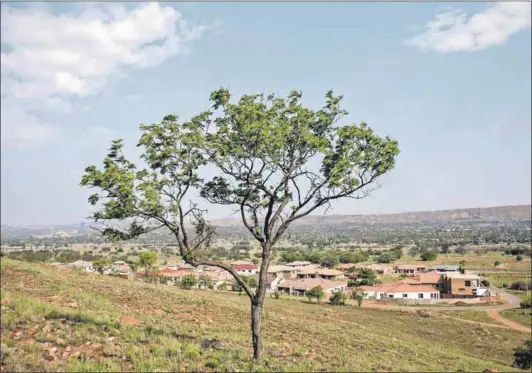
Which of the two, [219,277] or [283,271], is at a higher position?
[219,277]

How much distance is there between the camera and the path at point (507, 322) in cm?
4897

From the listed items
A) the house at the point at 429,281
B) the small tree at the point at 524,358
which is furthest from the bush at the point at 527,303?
the small tree at the point at 524,358

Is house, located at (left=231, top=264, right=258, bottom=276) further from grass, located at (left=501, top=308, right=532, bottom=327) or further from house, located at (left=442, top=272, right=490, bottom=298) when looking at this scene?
grass, located at (left=501, top=308, right=532, bottom=327)

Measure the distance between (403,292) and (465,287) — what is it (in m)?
11.9

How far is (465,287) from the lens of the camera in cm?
7700

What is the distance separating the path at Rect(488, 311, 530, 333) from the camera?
48969 millimetres

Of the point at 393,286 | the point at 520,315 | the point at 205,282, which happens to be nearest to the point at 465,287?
the point at 393,286

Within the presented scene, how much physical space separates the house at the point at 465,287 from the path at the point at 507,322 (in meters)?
16.5

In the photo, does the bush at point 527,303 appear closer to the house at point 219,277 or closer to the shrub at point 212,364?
the house at point 219,277

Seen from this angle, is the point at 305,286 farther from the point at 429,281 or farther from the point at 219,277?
the point at 429,281

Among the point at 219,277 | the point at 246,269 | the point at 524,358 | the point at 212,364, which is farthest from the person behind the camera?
the point at 246,269

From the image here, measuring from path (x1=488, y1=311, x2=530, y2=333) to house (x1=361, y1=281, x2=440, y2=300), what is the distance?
17.8 m

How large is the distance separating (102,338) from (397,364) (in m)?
13.0

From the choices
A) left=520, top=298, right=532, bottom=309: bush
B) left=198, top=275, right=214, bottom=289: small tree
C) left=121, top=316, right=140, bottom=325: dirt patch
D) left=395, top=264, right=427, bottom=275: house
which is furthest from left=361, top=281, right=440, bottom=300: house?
left=121, top=316, right=140, bottom=325: dirt patch
